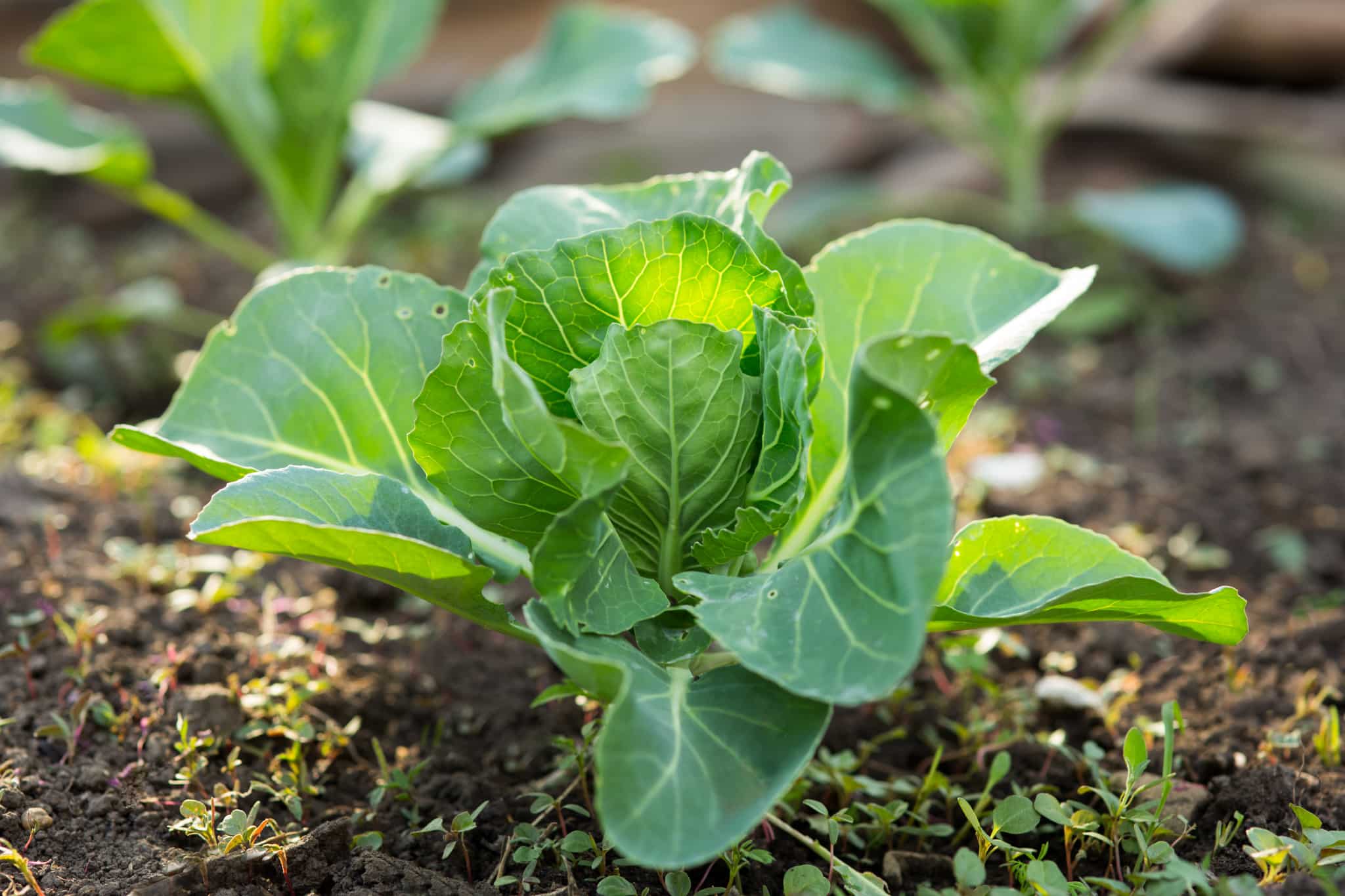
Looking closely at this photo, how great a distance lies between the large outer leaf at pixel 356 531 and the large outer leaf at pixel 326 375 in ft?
0.66

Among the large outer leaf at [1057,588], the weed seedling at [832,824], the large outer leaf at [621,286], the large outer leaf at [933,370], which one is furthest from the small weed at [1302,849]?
the large outer leaf at [621,286]

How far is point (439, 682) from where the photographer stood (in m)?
1.91

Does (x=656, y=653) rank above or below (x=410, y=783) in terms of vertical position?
above

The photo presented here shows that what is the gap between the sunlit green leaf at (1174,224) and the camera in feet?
11.3

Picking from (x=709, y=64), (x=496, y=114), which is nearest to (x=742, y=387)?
(x=496, y=114)

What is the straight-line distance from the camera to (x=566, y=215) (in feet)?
5.54

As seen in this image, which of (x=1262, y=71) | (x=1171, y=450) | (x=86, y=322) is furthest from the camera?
(x=1262, y=71)

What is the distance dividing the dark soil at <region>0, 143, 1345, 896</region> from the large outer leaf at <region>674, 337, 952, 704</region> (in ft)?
1.33

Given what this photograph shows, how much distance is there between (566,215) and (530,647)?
32.5 inches

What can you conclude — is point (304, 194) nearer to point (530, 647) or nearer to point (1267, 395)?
point (530, 647)

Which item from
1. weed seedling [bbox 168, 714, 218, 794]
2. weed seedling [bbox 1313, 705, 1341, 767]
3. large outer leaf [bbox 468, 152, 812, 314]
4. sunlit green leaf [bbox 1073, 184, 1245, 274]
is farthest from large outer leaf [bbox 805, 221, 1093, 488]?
sunlit green leaf [bbox 1073, 184, 1245, 274]

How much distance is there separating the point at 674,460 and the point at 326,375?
1.86ft

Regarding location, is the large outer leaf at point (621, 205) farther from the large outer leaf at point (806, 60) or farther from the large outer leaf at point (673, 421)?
the large outer leaf at point (806, 60)

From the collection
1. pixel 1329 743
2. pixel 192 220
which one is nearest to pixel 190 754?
pixel 1329 743
